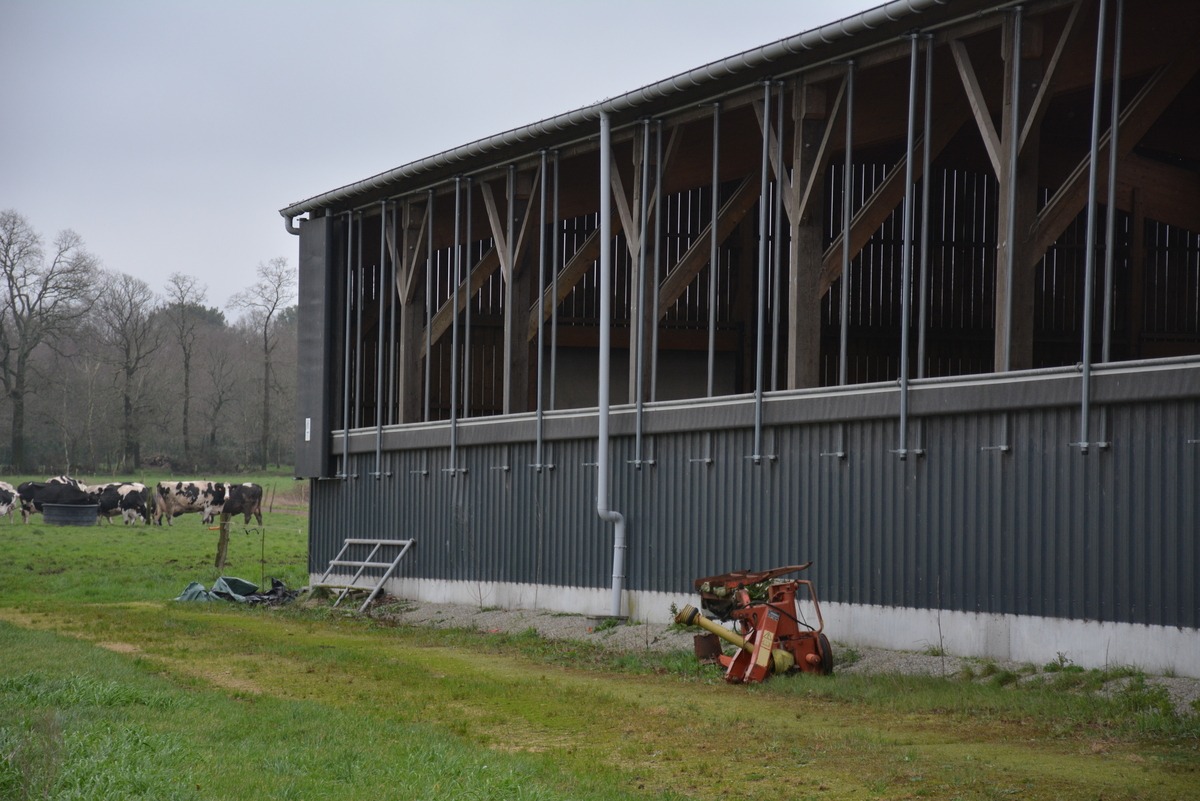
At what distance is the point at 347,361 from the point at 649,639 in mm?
10529

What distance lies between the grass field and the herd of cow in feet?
94.0

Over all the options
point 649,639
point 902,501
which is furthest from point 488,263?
point 902,501

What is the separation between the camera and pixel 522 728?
10.6 meters

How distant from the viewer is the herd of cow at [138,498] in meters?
45.2

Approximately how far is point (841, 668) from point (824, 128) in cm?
646

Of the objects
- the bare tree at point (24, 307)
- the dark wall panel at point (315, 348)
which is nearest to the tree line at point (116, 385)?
the bare tree at point (24, 307)

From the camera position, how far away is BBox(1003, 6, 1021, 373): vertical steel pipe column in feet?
44.1

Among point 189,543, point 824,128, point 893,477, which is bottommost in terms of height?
point 189,543

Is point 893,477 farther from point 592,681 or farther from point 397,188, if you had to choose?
point 397,188

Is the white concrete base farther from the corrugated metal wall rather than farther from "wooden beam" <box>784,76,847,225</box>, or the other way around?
"wooden beam" <box>784,76,847,225</box>

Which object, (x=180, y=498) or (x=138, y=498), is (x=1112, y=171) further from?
(x=138, y=498)

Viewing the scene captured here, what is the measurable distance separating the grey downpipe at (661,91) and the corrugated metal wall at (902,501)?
12.7ft

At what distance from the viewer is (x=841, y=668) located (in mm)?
13859

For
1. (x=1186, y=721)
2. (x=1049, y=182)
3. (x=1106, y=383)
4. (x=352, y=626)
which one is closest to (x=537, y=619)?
(x=352, y=626)
